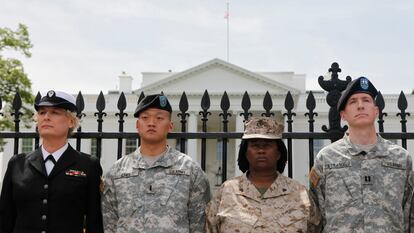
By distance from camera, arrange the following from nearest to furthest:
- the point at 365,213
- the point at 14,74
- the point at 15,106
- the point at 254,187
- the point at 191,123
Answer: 1. the point at 365,213
2. the point at 254,187
3. the point at 15,106
4. the point at 14,74
5. the point at 191,123

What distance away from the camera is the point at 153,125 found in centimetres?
361

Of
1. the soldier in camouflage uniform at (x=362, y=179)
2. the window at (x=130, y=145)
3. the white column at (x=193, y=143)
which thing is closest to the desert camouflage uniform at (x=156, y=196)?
the soldier in camouflage uniform at (x=362, y=179)

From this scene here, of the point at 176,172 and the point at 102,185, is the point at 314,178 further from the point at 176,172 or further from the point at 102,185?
the point at 102,185

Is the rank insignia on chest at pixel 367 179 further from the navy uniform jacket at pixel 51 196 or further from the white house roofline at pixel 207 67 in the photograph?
the white house roofline at pixel 207 67

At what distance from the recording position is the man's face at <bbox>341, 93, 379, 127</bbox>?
3379 millimetres

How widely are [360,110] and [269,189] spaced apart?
0.89 m

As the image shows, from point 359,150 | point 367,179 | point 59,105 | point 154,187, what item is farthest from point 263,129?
point 59,105

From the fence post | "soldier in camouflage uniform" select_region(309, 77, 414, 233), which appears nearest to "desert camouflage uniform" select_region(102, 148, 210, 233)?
"soldier in camouflage uniform" select_region(309, 77, 414, 233)

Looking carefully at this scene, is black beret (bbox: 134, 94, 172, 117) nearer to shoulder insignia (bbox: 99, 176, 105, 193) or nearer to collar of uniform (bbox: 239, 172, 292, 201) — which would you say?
shoulder insignia (bbox: 99, 176, 105, 193)

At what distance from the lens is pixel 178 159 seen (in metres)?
3.68

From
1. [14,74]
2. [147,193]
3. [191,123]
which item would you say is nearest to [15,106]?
[147,193]

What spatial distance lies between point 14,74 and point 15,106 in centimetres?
1514

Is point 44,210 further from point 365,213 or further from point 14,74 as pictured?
point 14,74

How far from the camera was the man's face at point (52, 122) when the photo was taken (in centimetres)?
360
